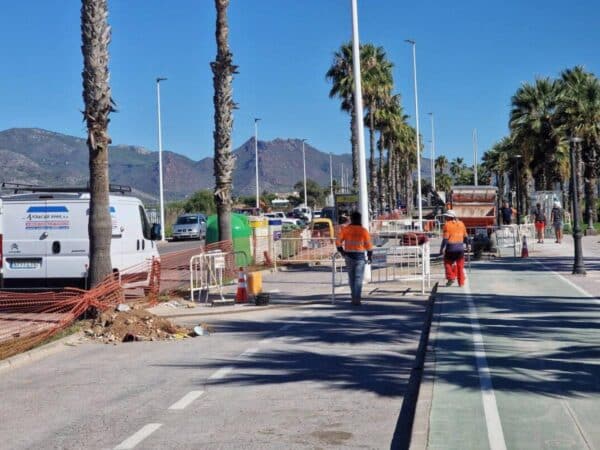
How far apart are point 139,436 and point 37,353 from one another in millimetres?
4691

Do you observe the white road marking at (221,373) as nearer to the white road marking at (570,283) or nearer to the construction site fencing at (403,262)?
the construction site fencing at (403,262)

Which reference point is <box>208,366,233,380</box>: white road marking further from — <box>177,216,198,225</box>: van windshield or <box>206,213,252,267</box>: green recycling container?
<box>177,216,198,225</box>: van windshield

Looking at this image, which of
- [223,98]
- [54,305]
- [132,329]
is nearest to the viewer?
[132,329]

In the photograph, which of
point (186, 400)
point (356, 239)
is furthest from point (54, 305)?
point (186, 400)

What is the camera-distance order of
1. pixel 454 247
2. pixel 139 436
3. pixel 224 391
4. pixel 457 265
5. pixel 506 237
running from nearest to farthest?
1. pixel 139 436
2. pixel 224 391
3. pixel 454 247
4. pixel 457 265
5. pixel 506 237

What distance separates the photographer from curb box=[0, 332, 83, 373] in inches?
411

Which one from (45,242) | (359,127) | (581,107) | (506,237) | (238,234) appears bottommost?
(506,237)

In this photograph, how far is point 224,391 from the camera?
8.80 meters

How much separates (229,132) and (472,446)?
1694 centimetres

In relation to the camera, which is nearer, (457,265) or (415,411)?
(415,411)

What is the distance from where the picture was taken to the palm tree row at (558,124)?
4875 cm

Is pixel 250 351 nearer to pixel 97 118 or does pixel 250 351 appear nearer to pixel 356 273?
pixel 356 273

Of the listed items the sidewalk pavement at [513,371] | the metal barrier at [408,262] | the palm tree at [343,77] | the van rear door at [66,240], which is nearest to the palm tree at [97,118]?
the van rear door at [66,240]

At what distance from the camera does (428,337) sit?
11383mm
